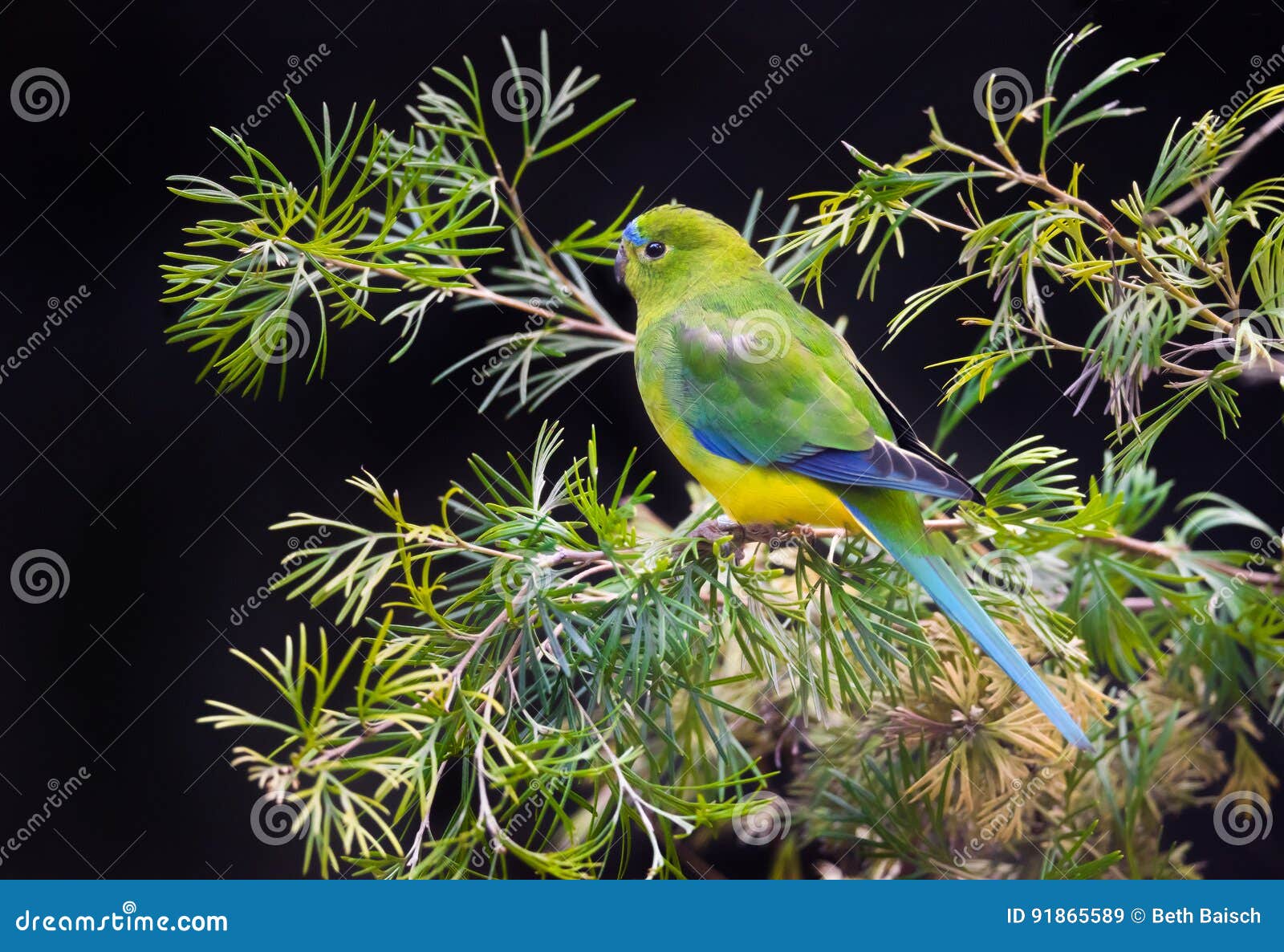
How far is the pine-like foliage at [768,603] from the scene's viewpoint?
2.66ft

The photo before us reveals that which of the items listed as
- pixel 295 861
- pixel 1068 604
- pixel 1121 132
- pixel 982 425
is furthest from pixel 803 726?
pixel 1121 132

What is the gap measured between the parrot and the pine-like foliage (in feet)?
0.12

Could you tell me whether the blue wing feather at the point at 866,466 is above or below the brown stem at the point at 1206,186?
below

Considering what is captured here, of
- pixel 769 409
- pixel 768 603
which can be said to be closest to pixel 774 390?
pixel 769 409

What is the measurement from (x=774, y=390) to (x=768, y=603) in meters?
0.26

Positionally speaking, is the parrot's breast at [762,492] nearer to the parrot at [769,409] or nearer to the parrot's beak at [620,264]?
the parrot at [769,409]

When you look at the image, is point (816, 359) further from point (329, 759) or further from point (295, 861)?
point (295, 861)

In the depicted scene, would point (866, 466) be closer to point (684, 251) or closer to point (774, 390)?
point (774, 390)

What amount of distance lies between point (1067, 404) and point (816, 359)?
40 centimetres

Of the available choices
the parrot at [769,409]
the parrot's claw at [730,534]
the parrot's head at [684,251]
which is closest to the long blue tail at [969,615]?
the parrot at [769,409]

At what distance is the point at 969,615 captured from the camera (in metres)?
0.96

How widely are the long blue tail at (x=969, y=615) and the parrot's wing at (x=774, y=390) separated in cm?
8

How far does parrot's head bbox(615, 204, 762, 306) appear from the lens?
1.14 m

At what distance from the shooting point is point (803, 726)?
117 centimetres
